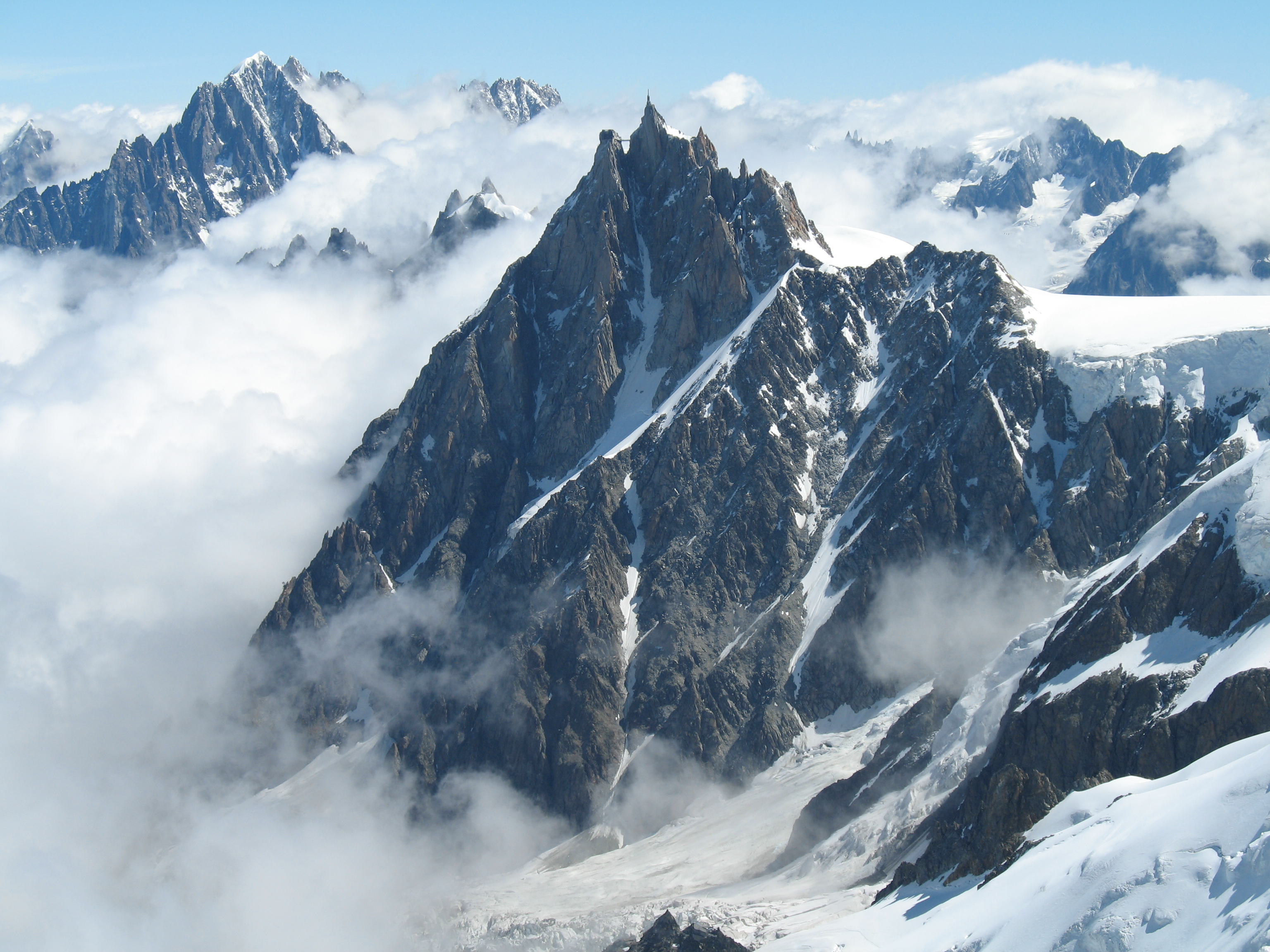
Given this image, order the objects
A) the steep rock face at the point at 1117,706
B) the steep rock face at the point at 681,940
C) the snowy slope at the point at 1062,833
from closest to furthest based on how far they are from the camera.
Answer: the snowy slope at the point at 1062,833
the steep rock face at the point at 1117,706
the steep rock face at the point at 681,940

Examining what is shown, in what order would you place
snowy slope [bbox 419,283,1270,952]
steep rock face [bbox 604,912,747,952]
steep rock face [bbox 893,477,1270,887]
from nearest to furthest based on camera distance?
snowy slope [bbox 419,283,1270,952] < steep rock face [bbox 893,477,1270,887] < steep rock face [bbox 604,912,747,952]

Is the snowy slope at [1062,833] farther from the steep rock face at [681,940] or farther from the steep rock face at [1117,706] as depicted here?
the steep rock face at [681,940]

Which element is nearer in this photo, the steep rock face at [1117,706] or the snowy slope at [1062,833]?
the snowy slope at [1062,833]

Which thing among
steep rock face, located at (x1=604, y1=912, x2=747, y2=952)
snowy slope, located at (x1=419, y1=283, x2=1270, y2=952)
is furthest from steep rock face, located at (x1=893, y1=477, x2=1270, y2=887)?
steep rock face, located at (x1=604, y1=912, x2=747, y2=952)

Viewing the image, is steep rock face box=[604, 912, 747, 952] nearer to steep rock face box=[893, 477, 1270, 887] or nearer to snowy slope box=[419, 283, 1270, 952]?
snowy slope box=[419, 283, 1270, 952]

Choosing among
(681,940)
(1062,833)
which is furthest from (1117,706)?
(681,940)

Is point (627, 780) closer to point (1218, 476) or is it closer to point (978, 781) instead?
point (978, 781)

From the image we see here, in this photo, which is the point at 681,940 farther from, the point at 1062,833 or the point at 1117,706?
the point at 1117,706

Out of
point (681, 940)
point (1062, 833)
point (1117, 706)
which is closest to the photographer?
point (1062, 833)

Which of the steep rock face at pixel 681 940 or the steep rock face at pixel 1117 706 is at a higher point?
the steep rock face at pixel 1117 706

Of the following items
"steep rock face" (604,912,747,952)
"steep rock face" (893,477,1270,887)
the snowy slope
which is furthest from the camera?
"steep rock face" (604,912,747,952)

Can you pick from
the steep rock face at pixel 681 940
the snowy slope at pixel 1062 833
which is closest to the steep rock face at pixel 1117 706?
the snowy slope at pixel 1062 833
